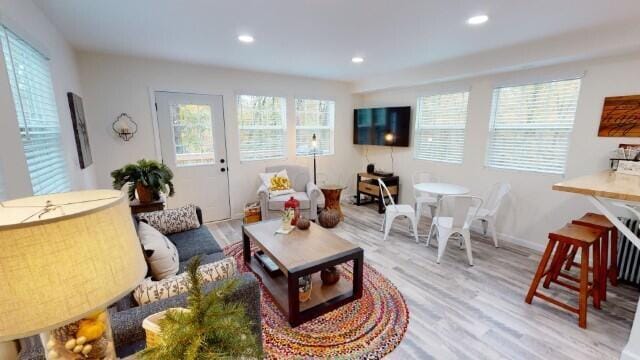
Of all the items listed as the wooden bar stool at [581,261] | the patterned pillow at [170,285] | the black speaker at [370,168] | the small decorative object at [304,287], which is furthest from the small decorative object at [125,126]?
the wooden bar stool at [581,261]

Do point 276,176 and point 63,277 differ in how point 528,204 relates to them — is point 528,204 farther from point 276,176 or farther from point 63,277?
point 63,277

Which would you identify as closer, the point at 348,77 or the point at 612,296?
the point at 612,296

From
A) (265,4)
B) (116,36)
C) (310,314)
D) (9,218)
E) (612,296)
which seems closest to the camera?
(9,218)

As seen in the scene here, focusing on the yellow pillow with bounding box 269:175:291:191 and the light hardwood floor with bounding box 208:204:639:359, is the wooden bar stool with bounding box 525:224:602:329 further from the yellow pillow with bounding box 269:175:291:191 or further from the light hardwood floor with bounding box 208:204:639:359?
the yellow pillow with bounding box 269:175:291:191

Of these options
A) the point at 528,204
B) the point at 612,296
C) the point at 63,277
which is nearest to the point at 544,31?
the point at 528,204

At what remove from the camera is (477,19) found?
7.64 feet

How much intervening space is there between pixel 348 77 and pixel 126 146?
11.7 ft

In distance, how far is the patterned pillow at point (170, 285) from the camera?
4.44 ft

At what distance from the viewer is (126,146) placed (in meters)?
3.64

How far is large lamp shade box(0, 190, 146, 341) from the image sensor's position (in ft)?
1.83

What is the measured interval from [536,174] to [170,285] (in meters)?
3.90

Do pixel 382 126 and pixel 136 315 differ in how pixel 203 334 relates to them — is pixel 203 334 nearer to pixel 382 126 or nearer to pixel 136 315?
pixel 136 315

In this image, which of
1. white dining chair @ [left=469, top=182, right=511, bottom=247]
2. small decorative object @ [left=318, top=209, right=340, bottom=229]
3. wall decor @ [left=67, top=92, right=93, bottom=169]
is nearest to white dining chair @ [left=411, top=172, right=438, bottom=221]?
white dining chair @ [left=469, top=182, right=511, bottom=247]

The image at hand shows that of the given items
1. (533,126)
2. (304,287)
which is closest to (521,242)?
(533,126)
